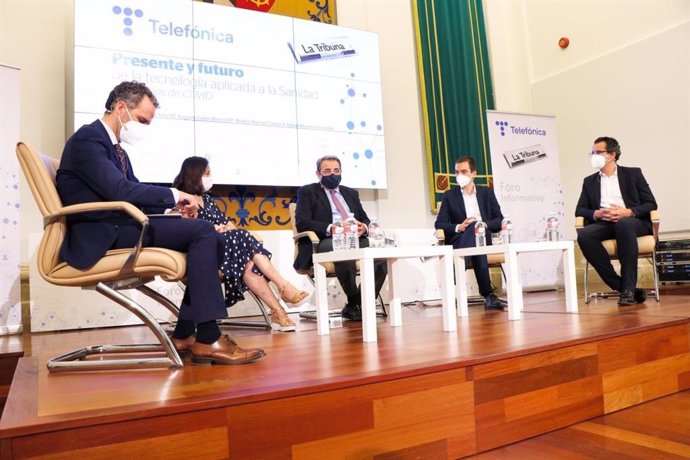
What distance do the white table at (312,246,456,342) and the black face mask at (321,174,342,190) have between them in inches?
29.8

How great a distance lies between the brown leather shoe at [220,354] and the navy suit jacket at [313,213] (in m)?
1.52

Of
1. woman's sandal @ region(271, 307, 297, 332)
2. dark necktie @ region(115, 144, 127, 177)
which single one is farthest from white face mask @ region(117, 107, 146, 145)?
woman's sandal @ region(271, 307, 297, 332)

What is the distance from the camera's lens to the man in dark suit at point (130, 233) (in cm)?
176

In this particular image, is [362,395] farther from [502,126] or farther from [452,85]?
[452,85]

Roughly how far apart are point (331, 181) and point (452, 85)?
9.05 feet

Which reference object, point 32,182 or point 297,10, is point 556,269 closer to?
point 297,10

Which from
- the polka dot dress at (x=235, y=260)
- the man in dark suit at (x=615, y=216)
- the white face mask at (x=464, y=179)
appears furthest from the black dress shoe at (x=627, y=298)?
the polka dot dress at (x=235, y=260)

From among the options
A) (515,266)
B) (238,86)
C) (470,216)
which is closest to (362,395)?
(515,266)

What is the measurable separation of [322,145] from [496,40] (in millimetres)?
2825

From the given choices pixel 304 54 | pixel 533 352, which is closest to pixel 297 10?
pixel 304 54

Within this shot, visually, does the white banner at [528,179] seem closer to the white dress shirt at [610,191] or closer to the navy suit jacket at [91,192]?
the white dress shirt at [610,191]

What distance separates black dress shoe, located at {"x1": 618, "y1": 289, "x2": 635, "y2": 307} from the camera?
10.7ft

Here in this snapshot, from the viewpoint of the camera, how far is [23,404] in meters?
1.31

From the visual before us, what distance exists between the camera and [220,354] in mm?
1791
